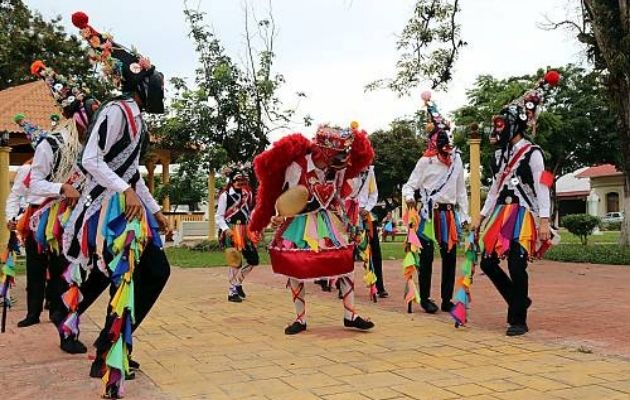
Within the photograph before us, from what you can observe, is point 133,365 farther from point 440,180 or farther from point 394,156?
point 394,156

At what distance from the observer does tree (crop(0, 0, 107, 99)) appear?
84.3 feet

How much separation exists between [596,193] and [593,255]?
42.4 m

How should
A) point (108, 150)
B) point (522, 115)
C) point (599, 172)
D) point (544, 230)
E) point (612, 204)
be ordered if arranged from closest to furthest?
point (108, 150) < point (544, 230) < point (522, 115) < point (612, 204) < point (599, 172)

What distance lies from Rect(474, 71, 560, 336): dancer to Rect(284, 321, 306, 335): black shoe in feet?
5.68

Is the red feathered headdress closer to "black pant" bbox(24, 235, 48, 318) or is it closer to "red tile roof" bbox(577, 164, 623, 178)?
"black pant" bbox(24, 235, 48, 318)

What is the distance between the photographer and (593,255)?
46.4 ft

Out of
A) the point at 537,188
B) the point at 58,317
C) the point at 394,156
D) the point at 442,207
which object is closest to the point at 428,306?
the point at 442,207

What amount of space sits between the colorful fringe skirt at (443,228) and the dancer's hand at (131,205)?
12.6ft

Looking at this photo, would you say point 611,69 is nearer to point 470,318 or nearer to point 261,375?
point 470,318

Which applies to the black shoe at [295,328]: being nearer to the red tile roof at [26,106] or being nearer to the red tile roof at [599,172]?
the red tile roof at [26,106]

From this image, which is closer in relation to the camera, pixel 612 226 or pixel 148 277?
pixel 148 277

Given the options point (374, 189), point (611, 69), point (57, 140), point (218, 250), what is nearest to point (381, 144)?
point (218, 250)

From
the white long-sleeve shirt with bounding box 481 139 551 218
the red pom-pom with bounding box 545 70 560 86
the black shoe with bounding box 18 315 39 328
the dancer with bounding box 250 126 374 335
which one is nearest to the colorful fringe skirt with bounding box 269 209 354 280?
the dancer with bounding box 250 126 374 335

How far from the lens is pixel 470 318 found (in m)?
6.85
